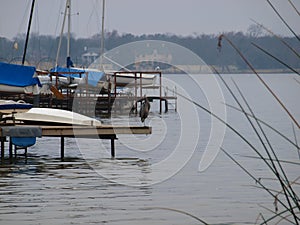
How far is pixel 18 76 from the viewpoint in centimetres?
3494

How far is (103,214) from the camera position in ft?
44.9

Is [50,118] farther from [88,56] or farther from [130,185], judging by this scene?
[88,56]

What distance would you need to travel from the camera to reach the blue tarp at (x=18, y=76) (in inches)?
1357

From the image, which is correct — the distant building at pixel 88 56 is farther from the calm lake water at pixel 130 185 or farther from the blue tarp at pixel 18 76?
the calm lake water at pixel 130 185

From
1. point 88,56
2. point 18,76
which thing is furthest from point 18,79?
point 88,56

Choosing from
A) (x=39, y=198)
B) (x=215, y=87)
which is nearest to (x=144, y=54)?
(x=215, y=87)

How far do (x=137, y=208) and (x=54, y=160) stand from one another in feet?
24.9

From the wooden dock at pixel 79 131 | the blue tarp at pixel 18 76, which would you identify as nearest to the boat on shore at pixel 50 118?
the wooden dock at pixel 79 131

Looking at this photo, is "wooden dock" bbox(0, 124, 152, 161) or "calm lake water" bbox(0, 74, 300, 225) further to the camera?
"wooden dock" bbox(0, 124, 152, 161)

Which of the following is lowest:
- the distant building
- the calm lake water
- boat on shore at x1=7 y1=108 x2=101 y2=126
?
the calm lake water

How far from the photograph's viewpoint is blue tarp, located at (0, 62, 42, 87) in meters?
34.5

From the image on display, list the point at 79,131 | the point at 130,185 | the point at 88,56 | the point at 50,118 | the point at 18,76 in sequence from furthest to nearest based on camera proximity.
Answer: the point at 88,56 < the point at 18,76 < the point at 50,118 < the point at 79,131 < the point at 130,185

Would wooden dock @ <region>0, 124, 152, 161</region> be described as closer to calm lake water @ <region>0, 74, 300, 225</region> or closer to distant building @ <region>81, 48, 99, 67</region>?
calm lake water @ <region>0, 74, 300, 225</region>

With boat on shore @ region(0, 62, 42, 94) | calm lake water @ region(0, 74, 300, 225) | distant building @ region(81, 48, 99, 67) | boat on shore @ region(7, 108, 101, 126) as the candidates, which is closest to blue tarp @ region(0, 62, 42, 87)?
boat on shore @ region(0, 62, 42, 94)
